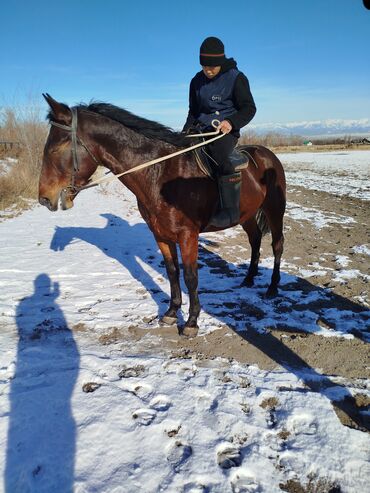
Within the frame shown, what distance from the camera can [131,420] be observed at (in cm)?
250

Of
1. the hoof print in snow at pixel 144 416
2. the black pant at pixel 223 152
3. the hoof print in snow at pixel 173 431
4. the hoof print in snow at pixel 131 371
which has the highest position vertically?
the black pant at pixel 223 152

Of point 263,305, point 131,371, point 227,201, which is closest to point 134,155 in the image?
point 227,201

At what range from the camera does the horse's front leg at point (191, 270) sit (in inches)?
148

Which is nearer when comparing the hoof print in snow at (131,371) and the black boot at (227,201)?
the hoof print in snow at (131,371)

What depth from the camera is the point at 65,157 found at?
3.46 meters

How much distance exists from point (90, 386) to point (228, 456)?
1.32 m

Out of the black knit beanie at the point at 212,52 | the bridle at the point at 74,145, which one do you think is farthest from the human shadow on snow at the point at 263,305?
the black knit beanie at the point at 212,52

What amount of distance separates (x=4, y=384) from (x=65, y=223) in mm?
7250

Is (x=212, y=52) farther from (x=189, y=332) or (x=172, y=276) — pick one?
(x=189, y=332)

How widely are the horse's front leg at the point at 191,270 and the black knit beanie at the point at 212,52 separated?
1843 mm

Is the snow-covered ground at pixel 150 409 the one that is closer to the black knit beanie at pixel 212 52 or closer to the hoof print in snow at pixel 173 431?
the hoof print in snow at pixel 173 431

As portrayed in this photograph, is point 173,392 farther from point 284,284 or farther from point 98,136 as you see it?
point 284,284

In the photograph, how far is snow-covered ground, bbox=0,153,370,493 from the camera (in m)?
2.08

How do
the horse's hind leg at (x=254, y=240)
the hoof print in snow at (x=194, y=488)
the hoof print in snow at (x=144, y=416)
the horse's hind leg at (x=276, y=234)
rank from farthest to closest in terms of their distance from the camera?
the horse's hind leg at (x=254, y=240) < the horse's hind leg at (x=276, y=234) < the hoof print in snow at (x=144, y=416) < the hoof print in snow at (x=194, y=488)
